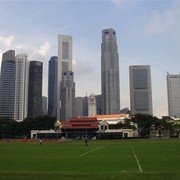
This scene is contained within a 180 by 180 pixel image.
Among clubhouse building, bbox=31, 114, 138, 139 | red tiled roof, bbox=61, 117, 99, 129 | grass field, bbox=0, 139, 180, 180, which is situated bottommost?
grass field, bbox=0, 139, 180, 180

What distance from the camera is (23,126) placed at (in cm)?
13838

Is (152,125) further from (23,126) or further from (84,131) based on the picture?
(23,126)

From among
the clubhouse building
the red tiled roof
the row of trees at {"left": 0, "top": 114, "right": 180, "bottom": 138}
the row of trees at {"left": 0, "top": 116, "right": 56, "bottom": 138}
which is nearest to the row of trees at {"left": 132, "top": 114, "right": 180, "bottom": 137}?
the row of trees at {"left": 0, "top": 114, "right": 180, "bottom": 138}

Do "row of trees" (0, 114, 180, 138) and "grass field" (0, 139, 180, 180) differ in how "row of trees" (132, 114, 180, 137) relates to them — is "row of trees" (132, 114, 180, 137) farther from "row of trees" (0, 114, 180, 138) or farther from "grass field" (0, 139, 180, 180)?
"grass field" (0, 139, 180, 180)

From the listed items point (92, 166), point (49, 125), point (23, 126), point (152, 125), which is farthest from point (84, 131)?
point (92, 166)

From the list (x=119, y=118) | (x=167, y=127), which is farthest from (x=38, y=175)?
(x=119, y=118)

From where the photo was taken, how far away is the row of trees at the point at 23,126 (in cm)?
13675

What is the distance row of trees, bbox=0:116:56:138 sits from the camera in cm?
13675

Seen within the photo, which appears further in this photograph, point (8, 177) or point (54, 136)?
point (54, 136)

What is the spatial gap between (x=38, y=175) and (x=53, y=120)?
133 metres

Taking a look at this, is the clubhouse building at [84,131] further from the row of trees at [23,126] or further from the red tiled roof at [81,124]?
the row of trees at [23,126]

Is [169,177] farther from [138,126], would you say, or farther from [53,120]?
[53,120]

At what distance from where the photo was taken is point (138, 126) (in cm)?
13675

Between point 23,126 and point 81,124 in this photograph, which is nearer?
point 81,124
